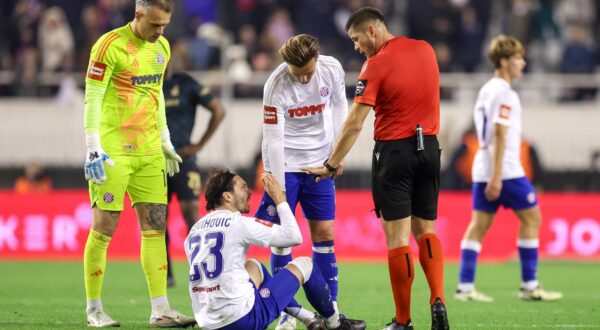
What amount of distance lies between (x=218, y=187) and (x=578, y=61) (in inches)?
548

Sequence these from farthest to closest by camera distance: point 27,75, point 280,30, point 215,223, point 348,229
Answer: point 280,30
point 27,75
point 348,229
point 215,223

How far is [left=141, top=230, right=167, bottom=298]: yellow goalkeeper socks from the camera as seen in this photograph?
9.08 meters

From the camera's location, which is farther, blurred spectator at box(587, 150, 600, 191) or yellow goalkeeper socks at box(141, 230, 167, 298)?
blurred spectator at box(587, 150, 600, 191)

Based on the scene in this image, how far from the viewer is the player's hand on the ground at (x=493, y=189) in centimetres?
1141

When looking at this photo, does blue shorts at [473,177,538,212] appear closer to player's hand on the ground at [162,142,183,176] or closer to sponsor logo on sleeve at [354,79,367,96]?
player's hand on the ground at [162,142,183,176]

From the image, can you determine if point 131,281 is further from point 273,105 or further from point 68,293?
point 273,105

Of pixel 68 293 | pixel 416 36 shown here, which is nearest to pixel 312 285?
pixel 68 293

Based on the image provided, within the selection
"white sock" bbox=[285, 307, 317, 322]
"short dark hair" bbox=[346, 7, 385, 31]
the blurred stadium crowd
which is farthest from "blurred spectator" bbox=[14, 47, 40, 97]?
"white sock" bbox=[285, 307, 317, 322]

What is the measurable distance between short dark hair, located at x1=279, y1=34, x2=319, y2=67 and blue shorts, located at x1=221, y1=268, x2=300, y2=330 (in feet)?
5.37

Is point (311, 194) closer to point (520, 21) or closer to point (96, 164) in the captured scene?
point (96, 164)

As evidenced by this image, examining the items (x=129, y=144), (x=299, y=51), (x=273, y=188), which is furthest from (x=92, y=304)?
(x=299, y=51)

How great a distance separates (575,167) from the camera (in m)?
19.2

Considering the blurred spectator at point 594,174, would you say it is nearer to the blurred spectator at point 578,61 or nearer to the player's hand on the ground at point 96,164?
the blurred spectator at point 578,61

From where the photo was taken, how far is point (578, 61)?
20641 mm
